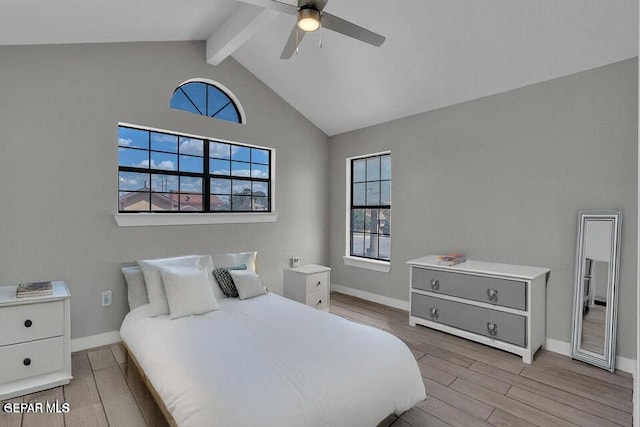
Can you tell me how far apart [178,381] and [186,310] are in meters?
1.00

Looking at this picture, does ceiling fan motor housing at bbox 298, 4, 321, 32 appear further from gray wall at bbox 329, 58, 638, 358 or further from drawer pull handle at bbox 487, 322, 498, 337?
drawer pull handle at bbox 487, 322, 498, 337

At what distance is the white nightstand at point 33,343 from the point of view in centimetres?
227

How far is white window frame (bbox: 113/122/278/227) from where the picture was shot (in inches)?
127

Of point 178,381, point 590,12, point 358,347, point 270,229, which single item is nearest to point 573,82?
point 590,12

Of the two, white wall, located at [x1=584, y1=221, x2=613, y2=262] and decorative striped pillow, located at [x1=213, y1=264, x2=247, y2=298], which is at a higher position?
white wall, located at [x1=584, y1=221, x2=613, y2=262]

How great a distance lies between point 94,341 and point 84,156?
5.62ft

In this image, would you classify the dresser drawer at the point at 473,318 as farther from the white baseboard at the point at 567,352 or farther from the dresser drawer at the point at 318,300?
the dresser drawer at the point at 318,300

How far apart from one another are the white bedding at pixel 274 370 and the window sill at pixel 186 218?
109cm

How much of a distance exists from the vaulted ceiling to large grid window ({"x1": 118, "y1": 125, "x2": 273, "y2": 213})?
0.98m

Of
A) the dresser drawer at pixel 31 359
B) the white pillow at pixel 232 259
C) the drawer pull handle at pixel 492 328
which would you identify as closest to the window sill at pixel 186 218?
the white pillow at pixel 232 259

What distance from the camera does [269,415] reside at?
4.74ft

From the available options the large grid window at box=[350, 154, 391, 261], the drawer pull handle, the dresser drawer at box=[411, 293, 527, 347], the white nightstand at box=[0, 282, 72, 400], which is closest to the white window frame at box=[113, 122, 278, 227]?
the white nightstand at box=[0, 282, 72, 400]

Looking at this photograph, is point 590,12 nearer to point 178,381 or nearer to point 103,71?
point 178,381

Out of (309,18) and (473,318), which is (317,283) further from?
(309,18)
